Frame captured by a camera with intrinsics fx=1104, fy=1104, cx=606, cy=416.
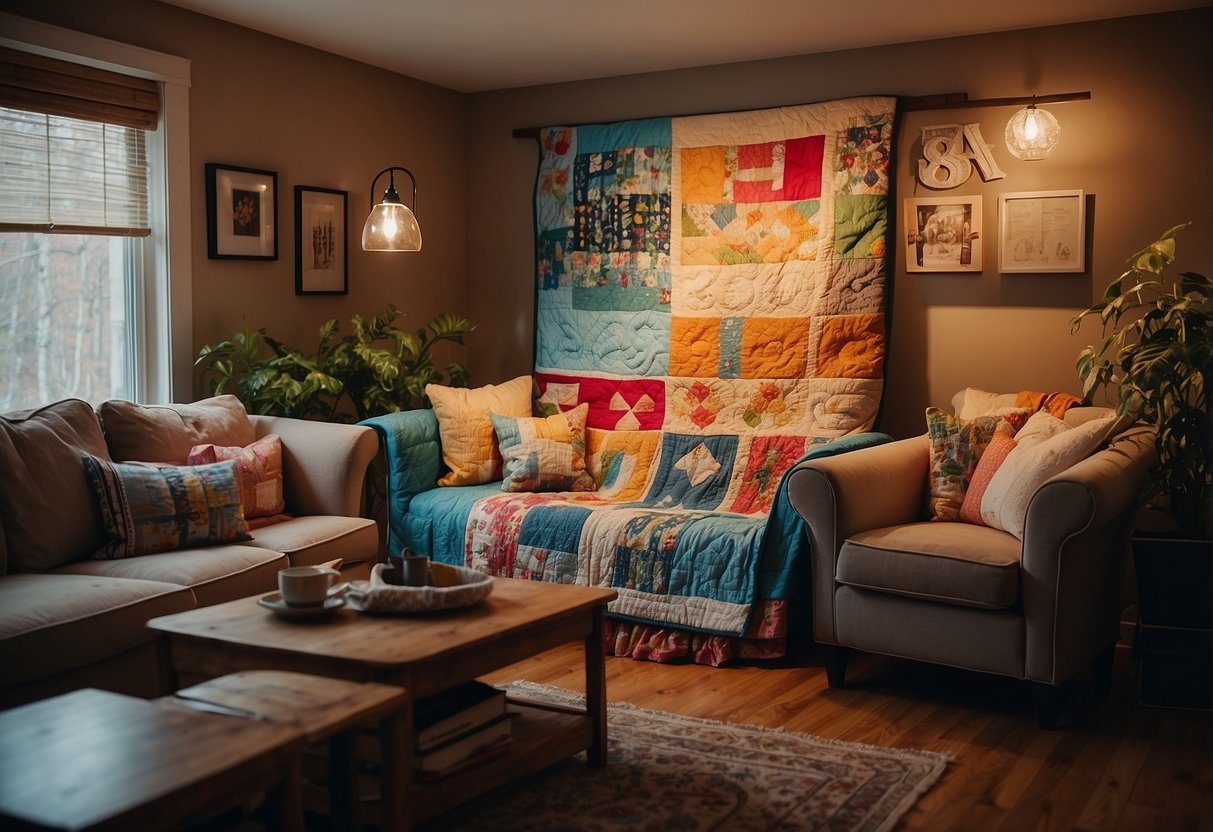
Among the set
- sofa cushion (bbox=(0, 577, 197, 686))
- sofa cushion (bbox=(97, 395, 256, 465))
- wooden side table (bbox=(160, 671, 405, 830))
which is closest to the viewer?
wooden side table (bbox=(160, 671, 405, 830))

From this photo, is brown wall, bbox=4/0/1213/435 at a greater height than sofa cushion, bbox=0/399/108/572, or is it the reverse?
brown wall, bbox=4/0/1213/435

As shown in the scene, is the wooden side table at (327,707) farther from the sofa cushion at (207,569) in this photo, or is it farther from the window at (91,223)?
the window at (91,223)

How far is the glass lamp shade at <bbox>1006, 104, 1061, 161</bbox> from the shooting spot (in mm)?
4074

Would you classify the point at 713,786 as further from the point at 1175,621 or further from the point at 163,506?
the point at 163,506

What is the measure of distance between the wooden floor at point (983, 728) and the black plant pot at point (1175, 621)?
0.23 ft

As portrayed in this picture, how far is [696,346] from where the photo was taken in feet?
15.6

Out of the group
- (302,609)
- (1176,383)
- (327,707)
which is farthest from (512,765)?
(1176,383)

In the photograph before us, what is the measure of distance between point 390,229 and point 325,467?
0.91 meters

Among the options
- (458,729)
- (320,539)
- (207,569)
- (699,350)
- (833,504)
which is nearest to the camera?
(458,729)

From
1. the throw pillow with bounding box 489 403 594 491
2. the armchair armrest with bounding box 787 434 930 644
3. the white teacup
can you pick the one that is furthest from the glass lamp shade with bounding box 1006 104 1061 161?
the white teacup

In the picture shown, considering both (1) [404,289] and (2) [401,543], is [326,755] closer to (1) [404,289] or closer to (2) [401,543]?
(2) [401,543]

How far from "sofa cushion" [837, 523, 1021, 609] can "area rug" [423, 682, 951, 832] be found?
495 millimetres

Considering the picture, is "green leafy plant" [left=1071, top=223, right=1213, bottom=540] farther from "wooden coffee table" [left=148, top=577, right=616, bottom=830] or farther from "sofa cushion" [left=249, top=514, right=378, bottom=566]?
"sofa cushion" [left=249, top=514, right=378, bottom=566]

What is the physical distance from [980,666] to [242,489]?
2.42 metres
